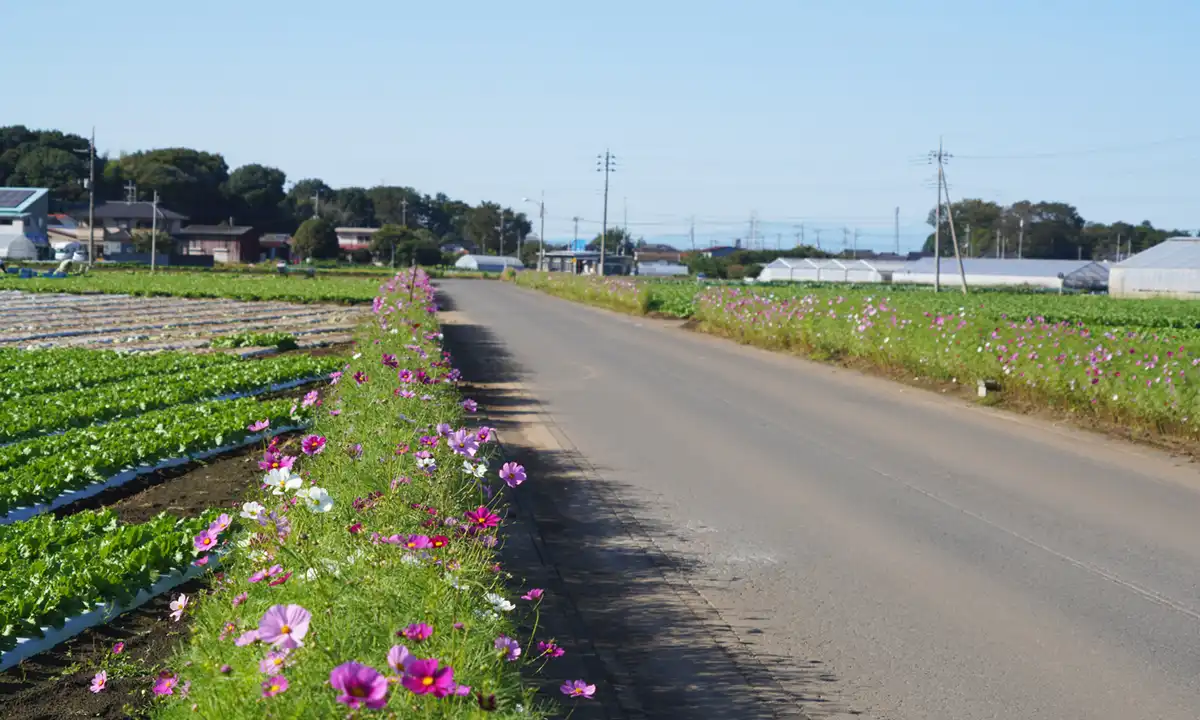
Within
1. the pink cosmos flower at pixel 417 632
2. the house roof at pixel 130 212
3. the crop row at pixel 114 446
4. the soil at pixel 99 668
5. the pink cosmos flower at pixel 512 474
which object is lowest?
the soil at pixel 99 668

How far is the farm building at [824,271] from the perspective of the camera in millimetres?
130625

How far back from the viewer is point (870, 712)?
19.0 ft

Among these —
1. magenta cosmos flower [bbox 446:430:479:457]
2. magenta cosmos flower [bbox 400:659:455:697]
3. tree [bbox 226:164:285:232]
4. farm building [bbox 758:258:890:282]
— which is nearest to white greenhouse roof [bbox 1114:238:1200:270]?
farm building [bbox 758:258:890:282]

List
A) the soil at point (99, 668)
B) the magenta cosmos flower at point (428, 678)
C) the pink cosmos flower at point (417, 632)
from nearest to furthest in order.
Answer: the magenta cosmos flower at point (428, 678) → the pink cosmos flower at point (417, 632) → the soil at point (99, 668)

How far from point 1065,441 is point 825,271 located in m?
121

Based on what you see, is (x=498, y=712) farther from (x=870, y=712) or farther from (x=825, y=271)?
(x=825, y=271)

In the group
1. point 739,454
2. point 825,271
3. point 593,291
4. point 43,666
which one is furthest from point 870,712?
point 825,271

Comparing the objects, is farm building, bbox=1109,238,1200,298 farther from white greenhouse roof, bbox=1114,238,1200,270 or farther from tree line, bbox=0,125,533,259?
tree line, bbox=0,125,533,259

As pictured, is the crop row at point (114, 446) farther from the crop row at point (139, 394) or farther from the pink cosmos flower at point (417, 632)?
the pink cosmos flower at point (417, 632)

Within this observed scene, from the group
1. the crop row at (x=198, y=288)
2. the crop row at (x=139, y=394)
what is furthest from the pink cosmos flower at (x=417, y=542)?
the crop row at (x=198, y=288)

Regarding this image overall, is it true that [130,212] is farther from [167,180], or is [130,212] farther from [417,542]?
[417,542]

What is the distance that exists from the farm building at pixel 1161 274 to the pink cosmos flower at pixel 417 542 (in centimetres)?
7984

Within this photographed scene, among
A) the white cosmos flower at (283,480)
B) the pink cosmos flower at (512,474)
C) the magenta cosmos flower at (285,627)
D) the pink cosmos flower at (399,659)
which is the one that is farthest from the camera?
the pink cosmos flower at (512,474)

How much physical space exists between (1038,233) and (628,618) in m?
171
